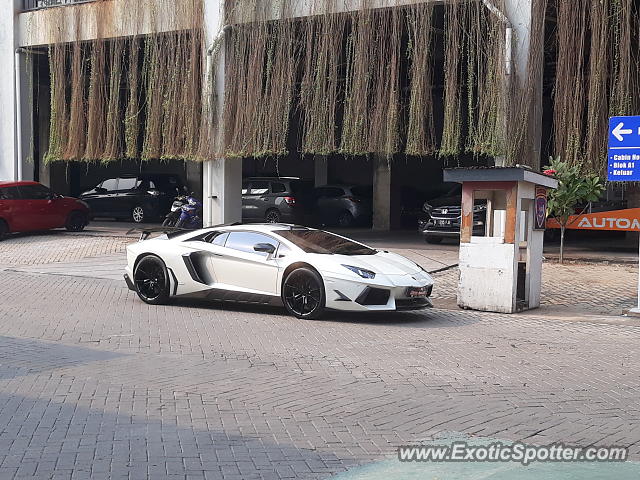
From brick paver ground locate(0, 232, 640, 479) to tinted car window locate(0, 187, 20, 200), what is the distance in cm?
1112

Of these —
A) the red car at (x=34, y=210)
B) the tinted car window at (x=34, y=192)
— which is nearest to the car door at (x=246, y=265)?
the red car at (x=34, y=210)

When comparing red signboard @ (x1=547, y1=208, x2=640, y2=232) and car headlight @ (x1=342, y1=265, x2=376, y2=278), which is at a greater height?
red signboard @ (x1=547, y1=208, x2=640, y2=232)

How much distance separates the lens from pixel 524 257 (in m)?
12.4

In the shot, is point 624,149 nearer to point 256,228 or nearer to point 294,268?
point 294,268

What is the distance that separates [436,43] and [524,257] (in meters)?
8.84

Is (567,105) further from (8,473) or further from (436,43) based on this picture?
(8,473)

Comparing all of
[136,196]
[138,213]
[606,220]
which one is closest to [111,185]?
[136,196]

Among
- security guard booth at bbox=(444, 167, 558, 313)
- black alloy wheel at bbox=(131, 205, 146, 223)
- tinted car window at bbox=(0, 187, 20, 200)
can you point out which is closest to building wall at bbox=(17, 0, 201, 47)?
tinted car window at bbox=(0, 187, 20, 200)

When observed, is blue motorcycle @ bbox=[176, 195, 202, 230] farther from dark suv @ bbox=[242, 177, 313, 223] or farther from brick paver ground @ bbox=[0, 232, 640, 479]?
brick paver ground @ bbox=[0, 232, 640, 479]

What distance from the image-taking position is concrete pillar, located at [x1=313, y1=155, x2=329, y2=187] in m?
30.3

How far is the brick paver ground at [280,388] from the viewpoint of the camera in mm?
5250

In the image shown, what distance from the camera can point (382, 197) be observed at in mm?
26969

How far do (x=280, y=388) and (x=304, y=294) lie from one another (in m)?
3.91

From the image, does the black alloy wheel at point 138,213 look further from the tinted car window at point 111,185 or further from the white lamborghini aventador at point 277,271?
the white lamborghini aventador at point 277,271
